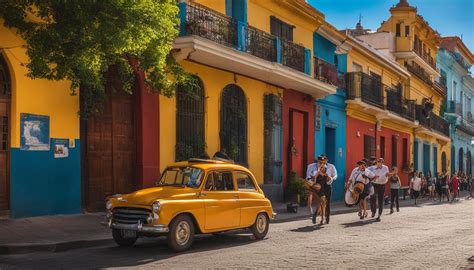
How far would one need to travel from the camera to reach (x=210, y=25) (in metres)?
17.4

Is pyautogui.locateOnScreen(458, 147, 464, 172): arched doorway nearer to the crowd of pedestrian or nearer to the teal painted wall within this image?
the crowd of pedestrian

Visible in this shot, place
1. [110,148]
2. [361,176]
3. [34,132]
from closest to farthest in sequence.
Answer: [34,132]
[110,148]
[361,176]

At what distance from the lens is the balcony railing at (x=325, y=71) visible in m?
24.8

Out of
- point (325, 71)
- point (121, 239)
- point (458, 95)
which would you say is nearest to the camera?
point (121, 239)

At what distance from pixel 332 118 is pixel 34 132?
55.4 feet

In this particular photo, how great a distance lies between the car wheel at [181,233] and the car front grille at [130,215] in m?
0.48

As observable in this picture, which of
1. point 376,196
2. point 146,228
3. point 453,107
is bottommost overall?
point 376,196

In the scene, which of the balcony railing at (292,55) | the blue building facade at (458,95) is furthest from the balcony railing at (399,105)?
the blue building facade at (458,95)

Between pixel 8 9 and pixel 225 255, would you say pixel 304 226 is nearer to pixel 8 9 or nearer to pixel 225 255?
pixel 225 255

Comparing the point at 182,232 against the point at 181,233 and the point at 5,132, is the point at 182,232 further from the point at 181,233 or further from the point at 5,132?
the point at 5,132

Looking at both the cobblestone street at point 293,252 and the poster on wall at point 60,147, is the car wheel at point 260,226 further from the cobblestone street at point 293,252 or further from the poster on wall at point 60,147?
the poster on wall at point 60,147

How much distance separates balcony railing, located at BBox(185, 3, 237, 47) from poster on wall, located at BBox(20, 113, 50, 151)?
502cm

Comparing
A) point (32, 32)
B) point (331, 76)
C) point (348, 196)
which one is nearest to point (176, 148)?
point (348, 196)

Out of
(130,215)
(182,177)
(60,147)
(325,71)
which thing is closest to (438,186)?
(325,71)
